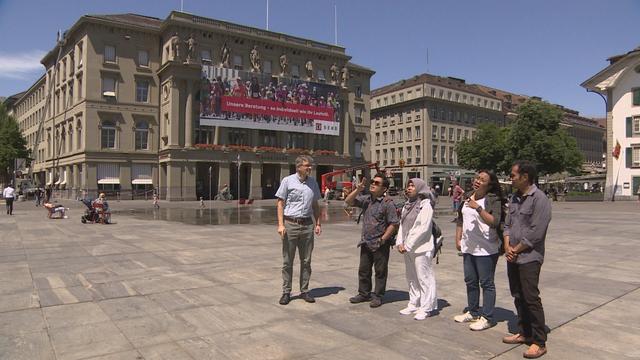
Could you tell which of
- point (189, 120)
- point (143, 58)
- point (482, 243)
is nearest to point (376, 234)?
point (482, 243)

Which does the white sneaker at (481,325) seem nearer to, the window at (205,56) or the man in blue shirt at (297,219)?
the man in blue shirt at (297,219)

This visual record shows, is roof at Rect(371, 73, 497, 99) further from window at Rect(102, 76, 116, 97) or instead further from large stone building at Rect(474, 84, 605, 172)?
window at Rect(102, 76, 116, 97)

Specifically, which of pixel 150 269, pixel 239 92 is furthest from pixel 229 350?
pixel 239 92

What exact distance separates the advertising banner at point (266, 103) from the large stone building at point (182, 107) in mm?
123

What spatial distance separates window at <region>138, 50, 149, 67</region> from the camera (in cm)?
5397

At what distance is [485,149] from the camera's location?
67688 mm

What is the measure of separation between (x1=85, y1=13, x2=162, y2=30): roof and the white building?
52493mm

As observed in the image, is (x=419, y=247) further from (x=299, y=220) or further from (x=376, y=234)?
(x=299, y=220)

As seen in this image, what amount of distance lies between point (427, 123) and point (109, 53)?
2056 inches

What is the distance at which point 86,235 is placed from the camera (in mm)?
14633

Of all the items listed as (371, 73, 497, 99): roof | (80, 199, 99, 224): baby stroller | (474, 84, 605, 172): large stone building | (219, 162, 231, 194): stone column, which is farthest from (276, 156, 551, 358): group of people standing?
(474, 84, 605, 172): large stone building

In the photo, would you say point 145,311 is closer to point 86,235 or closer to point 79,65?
point 86,235

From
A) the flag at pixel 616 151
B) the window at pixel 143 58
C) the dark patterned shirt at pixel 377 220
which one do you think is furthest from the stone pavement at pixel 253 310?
the flag at pixel 616 151

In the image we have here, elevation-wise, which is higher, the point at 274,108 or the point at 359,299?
the point at 274,108
